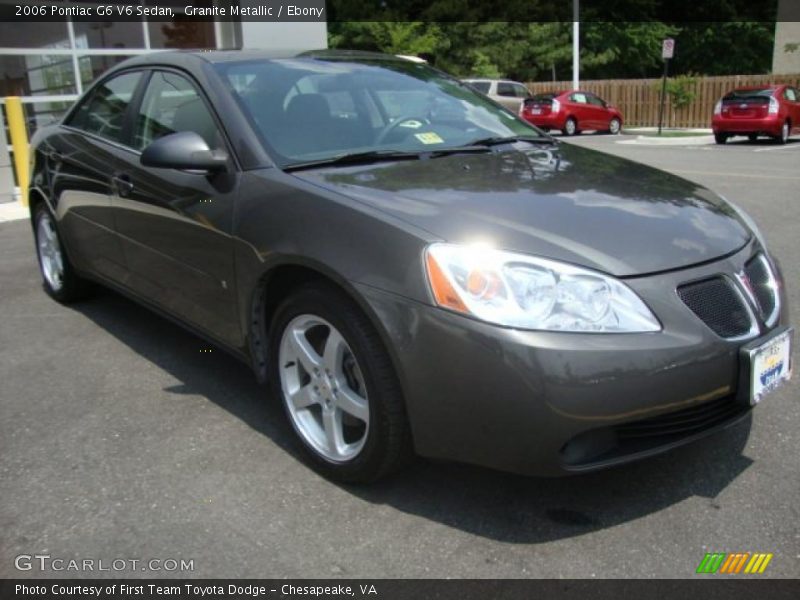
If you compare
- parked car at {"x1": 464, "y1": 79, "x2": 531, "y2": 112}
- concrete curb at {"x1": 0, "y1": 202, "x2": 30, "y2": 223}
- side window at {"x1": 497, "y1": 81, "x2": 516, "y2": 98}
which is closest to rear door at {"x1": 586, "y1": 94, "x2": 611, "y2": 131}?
parked car at {"x1": 464, "y1": 79, "x2": 531, "y2": 112}

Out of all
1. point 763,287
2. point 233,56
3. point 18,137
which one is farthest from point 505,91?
point 763,287

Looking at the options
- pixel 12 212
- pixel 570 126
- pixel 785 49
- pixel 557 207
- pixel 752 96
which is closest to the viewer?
pixel 557 207

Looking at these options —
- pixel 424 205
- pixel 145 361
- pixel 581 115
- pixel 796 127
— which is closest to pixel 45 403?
pixel 145 361

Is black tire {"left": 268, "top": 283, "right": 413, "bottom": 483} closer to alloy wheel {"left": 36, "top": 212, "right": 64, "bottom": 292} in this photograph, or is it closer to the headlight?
the headlight

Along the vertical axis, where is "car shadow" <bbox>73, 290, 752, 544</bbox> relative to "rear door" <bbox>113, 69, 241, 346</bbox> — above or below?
below

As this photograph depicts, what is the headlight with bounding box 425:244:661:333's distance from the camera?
2.25 m

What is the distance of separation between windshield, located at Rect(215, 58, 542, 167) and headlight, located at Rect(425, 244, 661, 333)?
103 centimetres

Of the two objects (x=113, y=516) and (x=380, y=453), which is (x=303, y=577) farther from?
(x=113, y=516)

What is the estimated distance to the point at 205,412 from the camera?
136 inches

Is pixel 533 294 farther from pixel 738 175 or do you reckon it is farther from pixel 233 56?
pixel 738 175

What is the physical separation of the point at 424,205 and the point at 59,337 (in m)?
2.93

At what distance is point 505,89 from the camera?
25.9m

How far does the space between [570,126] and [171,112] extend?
839 inches

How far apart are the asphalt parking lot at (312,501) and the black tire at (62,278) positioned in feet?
4.49
